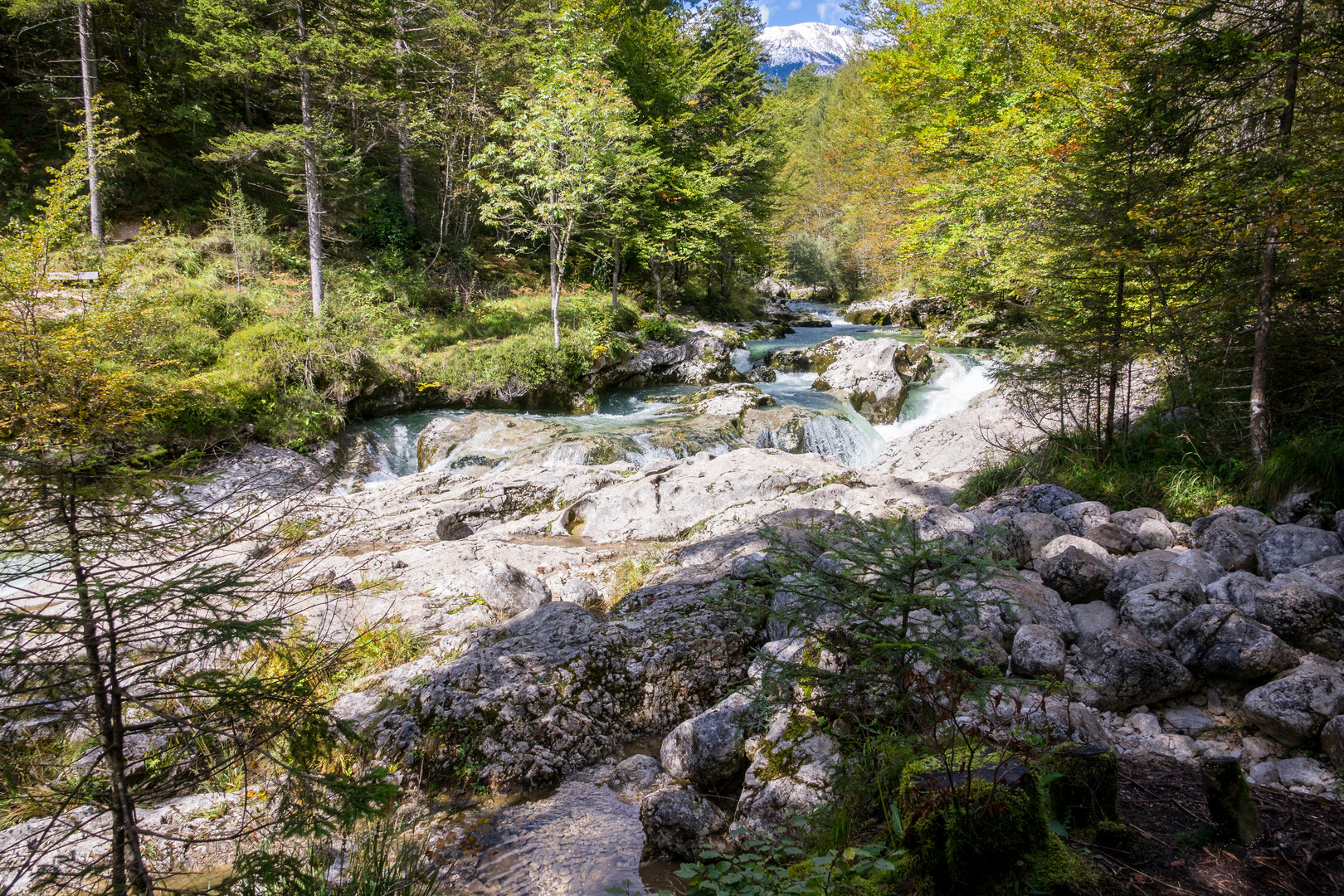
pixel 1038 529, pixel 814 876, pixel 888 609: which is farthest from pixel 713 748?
pixel 1038 529

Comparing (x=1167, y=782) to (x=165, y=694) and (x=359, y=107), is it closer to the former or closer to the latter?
(x=165, y=694)

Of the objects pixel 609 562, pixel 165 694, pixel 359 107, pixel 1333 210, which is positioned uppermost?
pixel 359 107

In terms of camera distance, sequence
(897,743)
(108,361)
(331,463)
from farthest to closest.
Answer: (331,463) → (108,361) → (897,743)

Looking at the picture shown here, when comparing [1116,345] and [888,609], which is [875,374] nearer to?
[1116,345]

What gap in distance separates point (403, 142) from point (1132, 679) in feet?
71.5

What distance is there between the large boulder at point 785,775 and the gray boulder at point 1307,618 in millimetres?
3401

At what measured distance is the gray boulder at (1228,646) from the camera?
3967 mm

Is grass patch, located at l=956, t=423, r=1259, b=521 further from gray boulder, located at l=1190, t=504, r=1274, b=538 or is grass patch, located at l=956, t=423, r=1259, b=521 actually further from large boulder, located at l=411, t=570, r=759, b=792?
large boulder, located at l=411, t=570, r=759, b=792

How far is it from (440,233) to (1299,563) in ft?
70.1

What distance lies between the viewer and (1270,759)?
3561mm

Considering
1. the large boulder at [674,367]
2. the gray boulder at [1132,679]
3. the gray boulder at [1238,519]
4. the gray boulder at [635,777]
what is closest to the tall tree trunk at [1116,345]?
the gray boulder at [1238,519]

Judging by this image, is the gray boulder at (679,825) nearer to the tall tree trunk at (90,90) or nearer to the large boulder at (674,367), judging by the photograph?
the large boulder at (674,367)

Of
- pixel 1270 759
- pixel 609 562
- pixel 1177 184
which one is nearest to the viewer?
pixel 1270 759

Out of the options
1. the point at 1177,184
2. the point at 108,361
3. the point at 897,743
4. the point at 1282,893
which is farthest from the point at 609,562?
the point at 108,361
